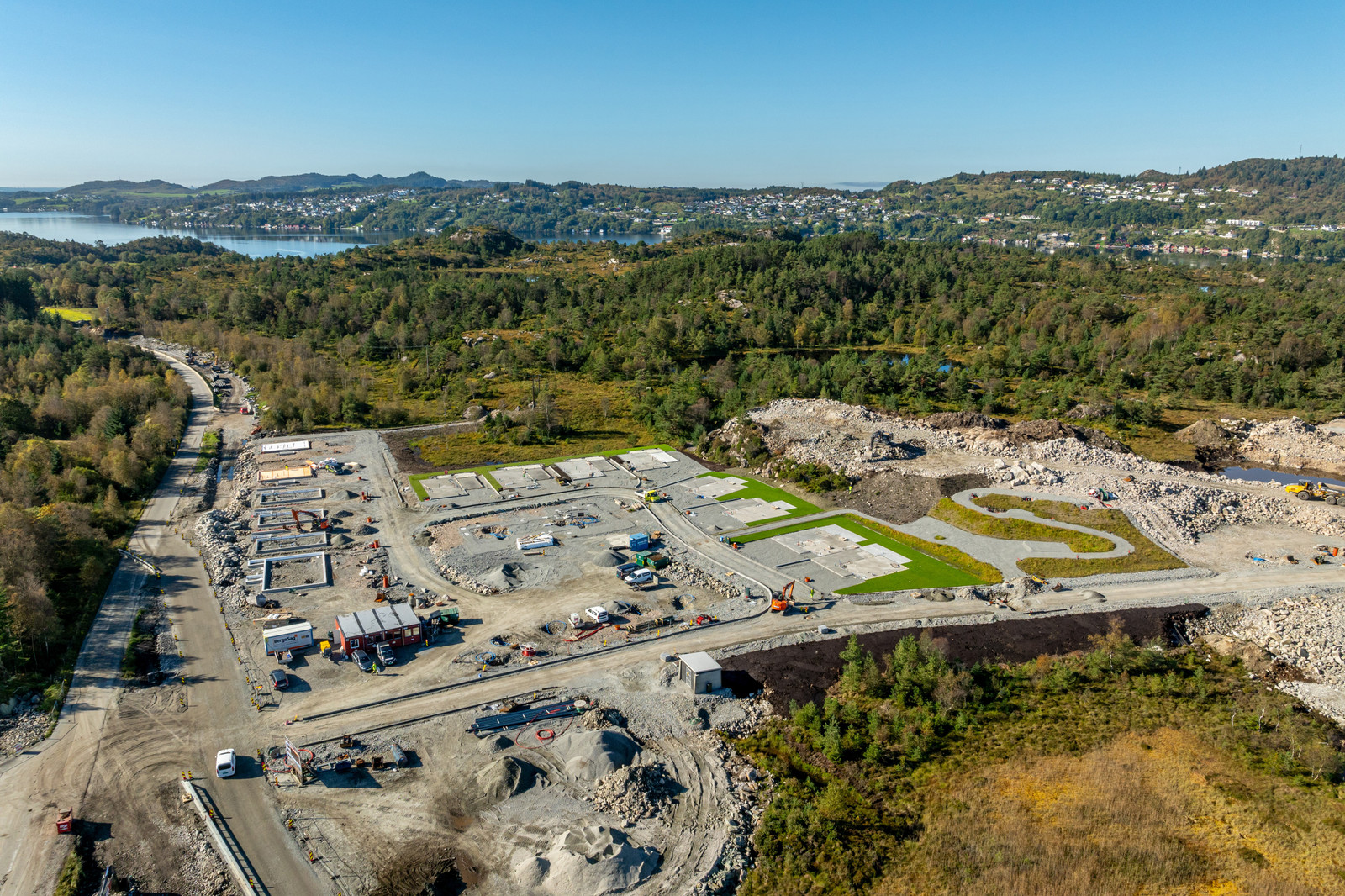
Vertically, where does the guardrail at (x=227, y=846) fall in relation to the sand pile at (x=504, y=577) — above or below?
below

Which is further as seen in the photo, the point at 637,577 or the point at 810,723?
the point at 637,577

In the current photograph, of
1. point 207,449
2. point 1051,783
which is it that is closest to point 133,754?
point 1051,783

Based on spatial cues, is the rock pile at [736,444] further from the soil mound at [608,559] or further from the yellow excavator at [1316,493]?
the yellow excavator at [1316,493]

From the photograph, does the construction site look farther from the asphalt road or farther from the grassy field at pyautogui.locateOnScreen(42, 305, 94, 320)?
the grassy field at pyautogui.locateOnScreen(42, 305, 94, 320)

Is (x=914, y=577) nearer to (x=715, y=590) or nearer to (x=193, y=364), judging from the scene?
(x=715, y=590)

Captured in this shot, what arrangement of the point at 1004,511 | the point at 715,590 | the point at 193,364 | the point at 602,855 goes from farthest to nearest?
the point at 193,364 < the point at 1004,511 < the point at 715,590 < the point at 602,855

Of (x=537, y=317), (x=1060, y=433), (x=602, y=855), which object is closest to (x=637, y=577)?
(x=602, y=855)

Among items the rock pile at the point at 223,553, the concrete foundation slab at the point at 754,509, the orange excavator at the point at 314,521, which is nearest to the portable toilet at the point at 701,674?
the concrete foundation slab at the point at 754,509

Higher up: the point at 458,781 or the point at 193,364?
the point at 193,364
